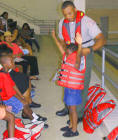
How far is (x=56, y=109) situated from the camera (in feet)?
11.6

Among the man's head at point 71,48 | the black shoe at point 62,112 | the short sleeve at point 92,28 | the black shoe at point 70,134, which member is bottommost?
the black shoe at point 70,134

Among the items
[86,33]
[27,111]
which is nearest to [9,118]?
[27,111]

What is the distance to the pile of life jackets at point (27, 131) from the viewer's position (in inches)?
96.7

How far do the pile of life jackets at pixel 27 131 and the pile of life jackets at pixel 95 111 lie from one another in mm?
576

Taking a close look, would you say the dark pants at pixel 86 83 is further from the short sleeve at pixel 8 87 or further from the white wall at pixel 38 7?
the white wall at pixel 38 7

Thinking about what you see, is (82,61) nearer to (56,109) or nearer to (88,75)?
(88,75)

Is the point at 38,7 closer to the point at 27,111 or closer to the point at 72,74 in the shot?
the point at 27,111

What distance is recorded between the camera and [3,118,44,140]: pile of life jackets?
246 centimetres

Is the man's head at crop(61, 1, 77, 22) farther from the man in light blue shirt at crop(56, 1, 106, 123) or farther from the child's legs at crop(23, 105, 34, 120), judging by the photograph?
the child's legs at crop(23, 105, 34, 120)

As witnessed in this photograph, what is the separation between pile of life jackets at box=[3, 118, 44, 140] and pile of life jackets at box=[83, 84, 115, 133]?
576 mm

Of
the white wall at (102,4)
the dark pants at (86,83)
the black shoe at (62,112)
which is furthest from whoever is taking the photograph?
the white wall at (102,4)

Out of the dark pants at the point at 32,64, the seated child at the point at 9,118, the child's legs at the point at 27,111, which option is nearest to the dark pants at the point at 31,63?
the dark pants at the point at 32,64

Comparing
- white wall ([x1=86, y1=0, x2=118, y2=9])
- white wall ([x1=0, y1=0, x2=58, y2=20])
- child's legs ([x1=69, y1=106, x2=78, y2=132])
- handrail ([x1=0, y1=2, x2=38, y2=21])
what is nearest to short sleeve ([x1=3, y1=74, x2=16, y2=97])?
child's legs ([x1=69, y1=106, x2=78, y2=132])

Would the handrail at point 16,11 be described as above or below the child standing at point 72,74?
above
